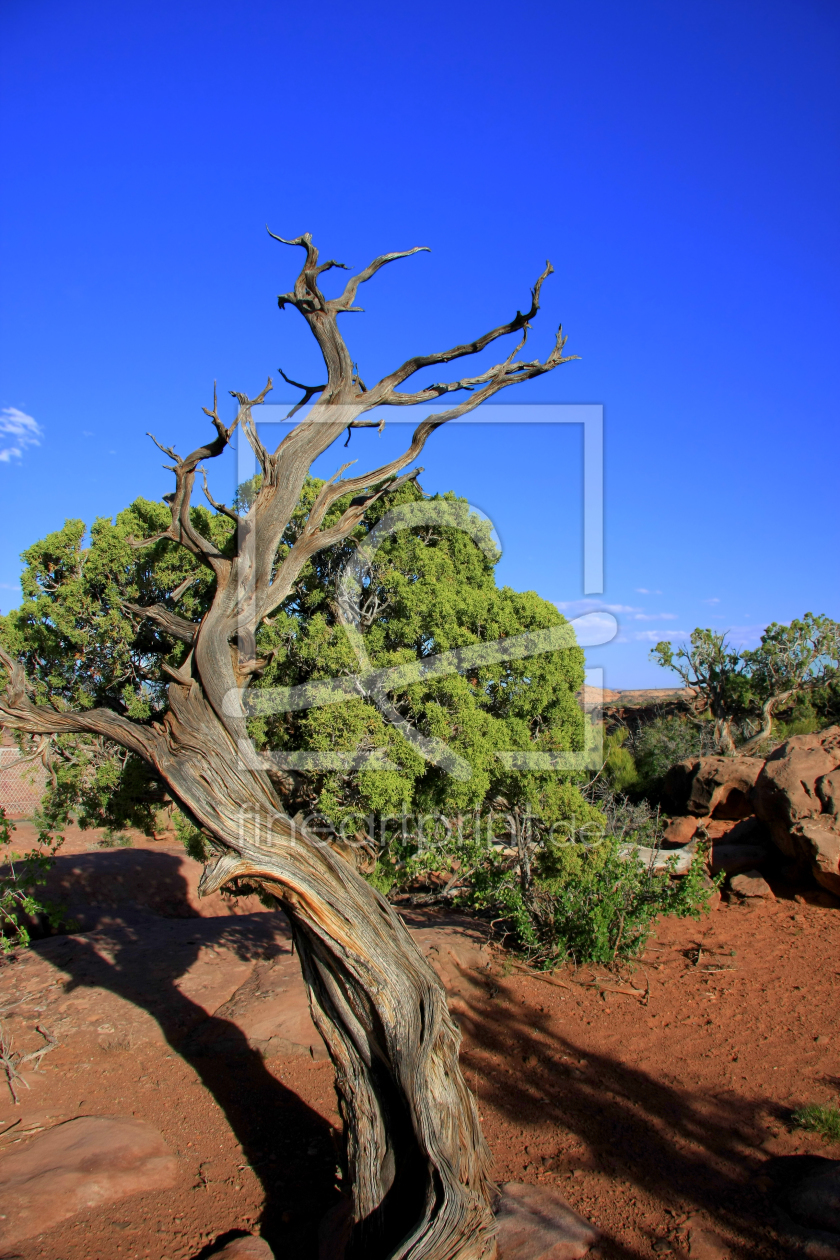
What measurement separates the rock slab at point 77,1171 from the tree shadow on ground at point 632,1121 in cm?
235

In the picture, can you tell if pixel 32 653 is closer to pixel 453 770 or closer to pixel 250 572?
pixel 250 572

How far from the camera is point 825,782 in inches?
403

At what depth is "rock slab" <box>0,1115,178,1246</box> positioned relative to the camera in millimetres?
4047

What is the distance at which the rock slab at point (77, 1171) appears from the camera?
4047 millimetres

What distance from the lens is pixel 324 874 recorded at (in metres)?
4.05

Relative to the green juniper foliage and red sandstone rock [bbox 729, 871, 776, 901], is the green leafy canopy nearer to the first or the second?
the green juniper foliage

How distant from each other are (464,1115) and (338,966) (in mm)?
1018

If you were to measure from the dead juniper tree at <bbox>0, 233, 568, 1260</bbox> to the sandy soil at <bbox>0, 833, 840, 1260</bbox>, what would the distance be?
0.90 meters

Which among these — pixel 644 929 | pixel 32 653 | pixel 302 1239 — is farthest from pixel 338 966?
pixel 644 929

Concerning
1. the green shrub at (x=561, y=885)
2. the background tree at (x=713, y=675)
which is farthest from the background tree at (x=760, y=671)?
the green shrub at (x=561, y=885)

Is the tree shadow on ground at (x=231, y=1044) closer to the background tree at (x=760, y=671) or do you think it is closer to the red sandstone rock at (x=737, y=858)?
the red sandstone rock at (x=737, y=858)

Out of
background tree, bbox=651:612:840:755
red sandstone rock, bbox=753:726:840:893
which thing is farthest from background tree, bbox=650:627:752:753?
red sandstone rock, bbox=753:726:840:893

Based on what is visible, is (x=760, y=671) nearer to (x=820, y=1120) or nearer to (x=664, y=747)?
(x=664, y=747)

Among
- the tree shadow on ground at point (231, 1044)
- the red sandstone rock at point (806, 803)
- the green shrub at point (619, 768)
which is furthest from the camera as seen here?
the green shrub at point (619, 768)
